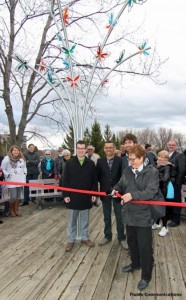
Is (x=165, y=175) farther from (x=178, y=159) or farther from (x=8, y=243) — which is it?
(x=8, y=243)

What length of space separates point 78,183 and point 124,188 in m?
1.18

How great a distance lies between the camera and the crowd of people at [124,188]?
11.3 feet

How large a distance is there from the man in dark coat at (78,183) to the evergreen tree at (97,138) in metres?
32.0

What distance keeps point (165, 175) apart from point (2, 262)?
3065 millimetres

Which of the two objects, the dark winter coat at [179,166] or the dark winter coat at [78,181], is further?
the dark winter coat at [179,166]

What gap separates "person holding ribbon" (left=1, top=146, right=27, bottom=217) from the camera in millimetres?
7236

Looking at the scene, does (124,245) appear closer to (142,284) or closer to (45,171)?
(142,284)

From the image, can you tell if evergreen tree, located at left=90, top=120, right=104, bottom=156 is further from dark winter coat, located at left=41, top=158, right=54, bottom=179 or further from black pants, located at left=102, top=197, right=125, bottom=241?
black pants, located at left=102, top=197, right=125, bottom=241

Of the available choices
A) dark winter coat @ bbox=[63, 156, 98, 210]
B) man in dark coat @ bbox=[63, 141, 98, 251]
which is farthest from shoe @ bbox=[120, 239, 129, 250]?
dark winter coat @ bbox=[63, 156, 98, 210]

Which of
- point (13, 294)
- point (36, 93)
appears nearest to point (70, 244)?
point (13, 294)

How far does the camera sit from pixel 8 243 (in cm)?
517

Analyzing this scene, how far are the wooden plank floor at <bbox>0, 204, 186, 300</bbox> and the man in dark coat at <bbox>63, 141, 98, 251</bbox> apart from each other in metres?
0.48

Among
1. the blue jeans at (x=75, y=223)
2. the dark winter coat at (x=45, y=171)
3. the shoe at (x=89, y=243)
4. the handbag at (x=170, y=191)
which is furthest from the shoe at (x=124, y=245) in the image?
the dark winter coat at (x=45, y=171)

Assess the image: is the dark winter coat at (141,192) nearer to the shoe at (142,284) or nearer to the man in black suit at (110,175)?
the shoe at (142,284)
